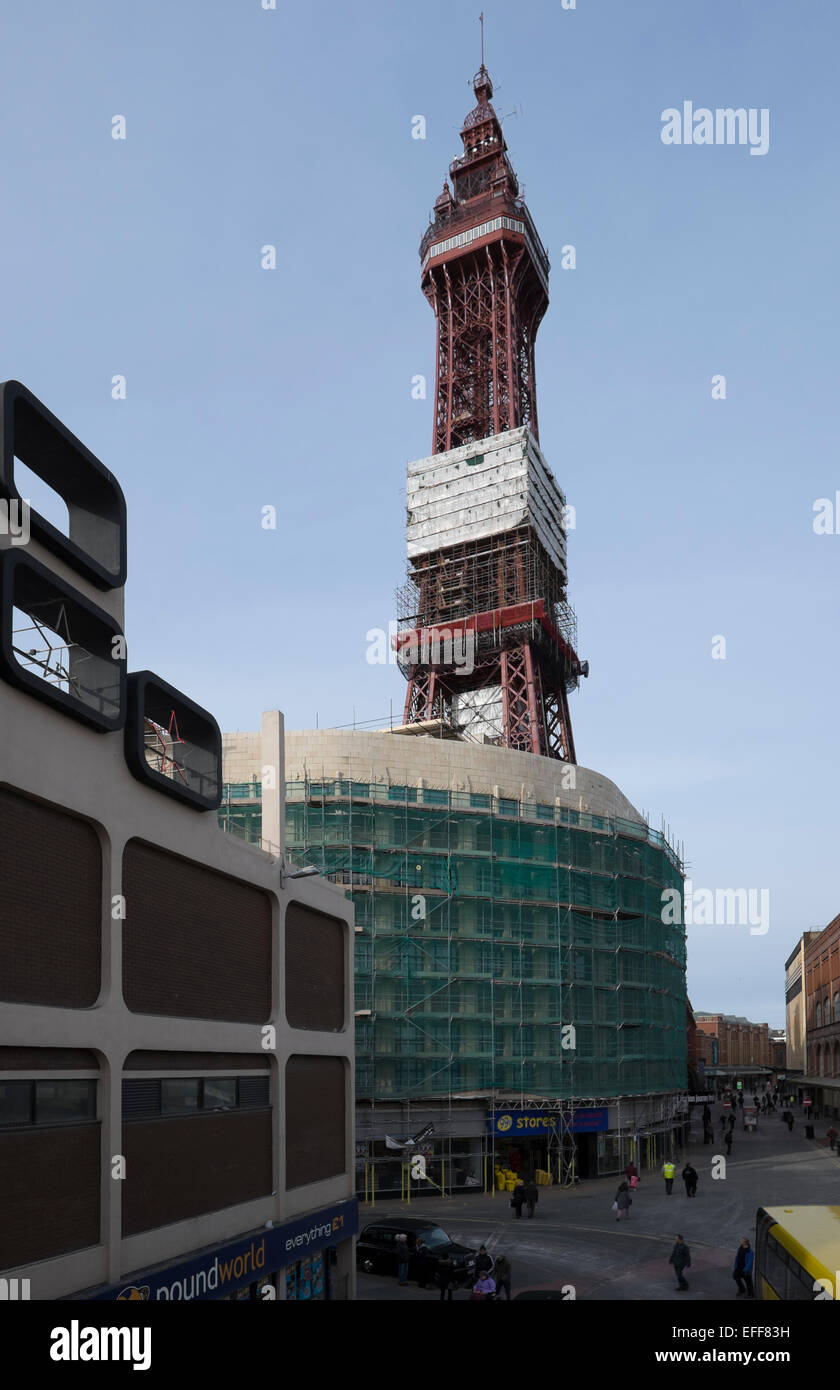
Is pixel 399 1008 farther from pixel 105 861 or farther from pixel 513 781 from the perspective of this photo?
pixel 105 861

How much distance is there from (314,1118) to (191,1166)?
726 cm

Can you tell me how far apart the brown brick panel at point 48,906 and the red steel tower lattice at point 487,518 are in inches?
2334

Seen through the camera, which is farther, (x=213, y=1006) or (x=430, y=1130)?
(x=430, y=1130)

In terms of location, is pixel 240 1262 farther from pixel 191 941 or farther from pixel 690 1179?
pixel 690 1179

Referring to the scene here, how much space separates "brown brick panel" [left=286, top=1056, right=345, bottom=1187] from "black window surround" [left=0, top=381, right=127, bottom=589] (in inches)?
494

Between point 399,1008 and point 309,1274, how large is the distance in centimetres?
1939

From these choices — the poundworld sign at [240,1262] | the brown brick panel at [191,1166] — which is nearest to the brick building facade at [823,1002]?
the poundworld sign at [240,1262]

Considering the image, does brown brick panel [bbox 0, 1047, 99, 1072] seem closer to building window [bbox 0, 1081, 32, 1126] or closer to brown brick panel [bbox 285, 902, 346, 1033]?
building window [bbox 0, 1081, 32, 1126]

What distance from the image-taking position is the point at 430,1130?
4309cm

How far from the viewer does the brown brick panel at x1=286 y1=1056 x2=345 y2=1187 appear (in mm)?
25688

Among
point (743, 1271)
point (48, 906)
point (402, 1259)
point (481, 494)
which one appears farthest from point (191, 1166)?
point (481, 494)
